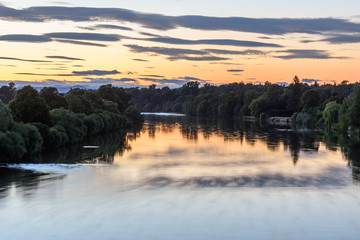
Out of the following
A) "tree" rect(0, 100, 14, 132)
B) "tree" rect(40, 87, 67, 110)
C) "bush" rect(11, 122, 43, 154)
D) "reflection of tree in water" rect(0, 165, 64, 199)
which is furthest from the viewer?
"tree" rect(40, 87, 67, 110)

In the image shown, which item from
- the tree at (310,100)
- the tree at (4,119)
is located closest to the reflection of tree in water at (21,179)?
the tree at (4,119)

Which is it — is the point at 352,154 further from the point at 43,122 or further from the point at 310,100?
the point at 310,100

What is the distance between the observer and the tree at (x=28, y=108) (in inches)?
2680

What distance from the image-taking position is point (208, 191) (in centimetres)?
3894

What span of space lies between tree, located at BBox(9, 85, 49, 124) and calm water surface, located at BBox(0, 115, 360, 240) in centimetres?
801

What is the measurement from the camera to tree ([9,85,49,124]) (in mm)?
68062

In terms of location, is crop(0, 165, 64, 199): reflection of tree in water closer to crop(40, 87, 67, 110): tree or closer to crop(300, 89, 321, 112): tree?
crop(40, 87, 67, 110): tree

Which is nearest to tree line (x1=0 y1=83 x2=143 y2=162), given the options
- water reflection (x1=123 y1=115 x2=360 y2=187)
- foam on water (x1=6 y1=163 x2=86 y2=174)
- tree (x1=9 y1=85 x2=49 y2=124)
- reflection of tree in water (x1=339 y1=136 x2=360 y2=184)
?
tree (x1=9 y1=85 x2=49 y2=124)

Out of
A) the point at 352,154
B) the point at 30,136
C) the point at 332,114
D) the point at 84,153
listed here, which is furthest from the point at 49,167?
the point at 332,114

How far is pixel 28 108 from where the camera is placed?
6819 centimetres

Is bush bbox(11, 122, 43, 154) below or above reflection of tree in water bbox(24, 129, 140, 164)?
above

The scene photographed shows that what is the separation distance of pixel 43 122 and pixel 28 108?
301 centimetres

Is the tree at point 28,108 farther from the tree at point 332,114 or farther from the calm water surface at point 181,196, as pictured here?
the tree at point 332,114

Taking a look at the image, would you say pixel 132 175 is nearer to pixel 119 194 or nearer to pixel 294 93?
pixel 119 194
